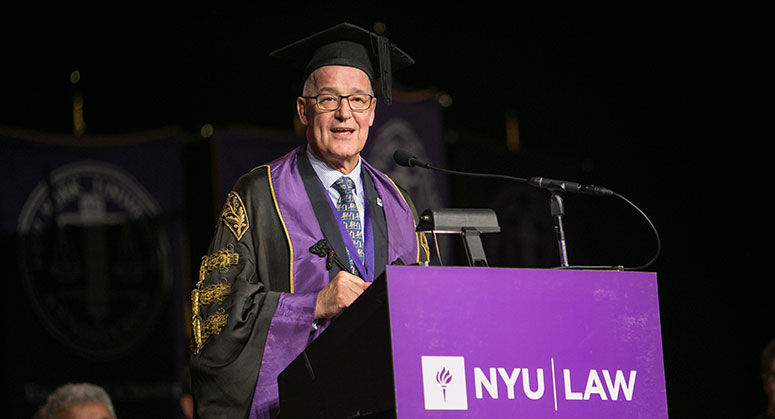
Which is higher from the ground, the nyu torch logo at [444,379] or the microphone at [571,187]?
the microphone at [571,187]

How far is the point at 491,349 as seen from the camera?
188 cm

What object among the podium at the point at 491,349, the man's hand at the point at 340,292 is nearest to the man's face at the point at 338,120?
the man's hand at the point at 340,292

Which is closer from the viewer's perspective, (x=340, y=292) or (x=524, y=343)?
(x=524, y=343)

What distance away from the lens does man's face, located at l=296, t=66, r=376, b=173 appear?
2594 mm

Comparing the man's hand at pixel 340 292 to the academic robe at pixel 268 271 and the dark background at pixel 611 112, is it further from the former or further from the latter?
the dark background at pixel 611 112

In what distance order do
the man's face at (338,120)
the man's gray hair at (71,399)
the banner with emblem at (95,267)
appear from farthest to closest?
the banner with emblem at (95,267) < the man's gray hair at (71,399) < the man's face at (338,120)

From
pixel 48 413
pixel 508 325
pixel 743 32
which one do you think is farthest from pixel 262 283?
pixel 743 32

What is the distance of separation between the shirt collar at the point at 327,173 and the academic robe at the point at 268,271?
0.07 feet

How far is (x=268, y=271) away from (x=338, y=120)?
421 mm

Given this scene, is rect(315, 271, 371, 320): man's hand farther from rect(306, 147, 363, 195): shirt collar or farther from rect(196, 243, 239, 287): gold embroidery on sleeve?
rect(306, 147, 363, 195): shirt collar

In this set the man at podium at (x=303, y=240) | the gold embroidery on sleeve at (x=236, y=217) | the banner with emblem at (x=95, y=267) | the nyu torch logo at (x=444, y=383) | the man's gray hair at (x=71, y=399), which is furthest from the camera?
the banner with emblem at (x=95, y=267)

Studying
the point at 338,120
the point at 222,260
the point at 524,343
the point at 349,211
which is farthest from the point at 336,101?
the point at 524,343

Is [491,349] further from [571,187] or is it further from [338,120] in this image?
[338,120]

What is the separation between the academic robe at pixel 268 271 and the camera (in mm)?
2336
